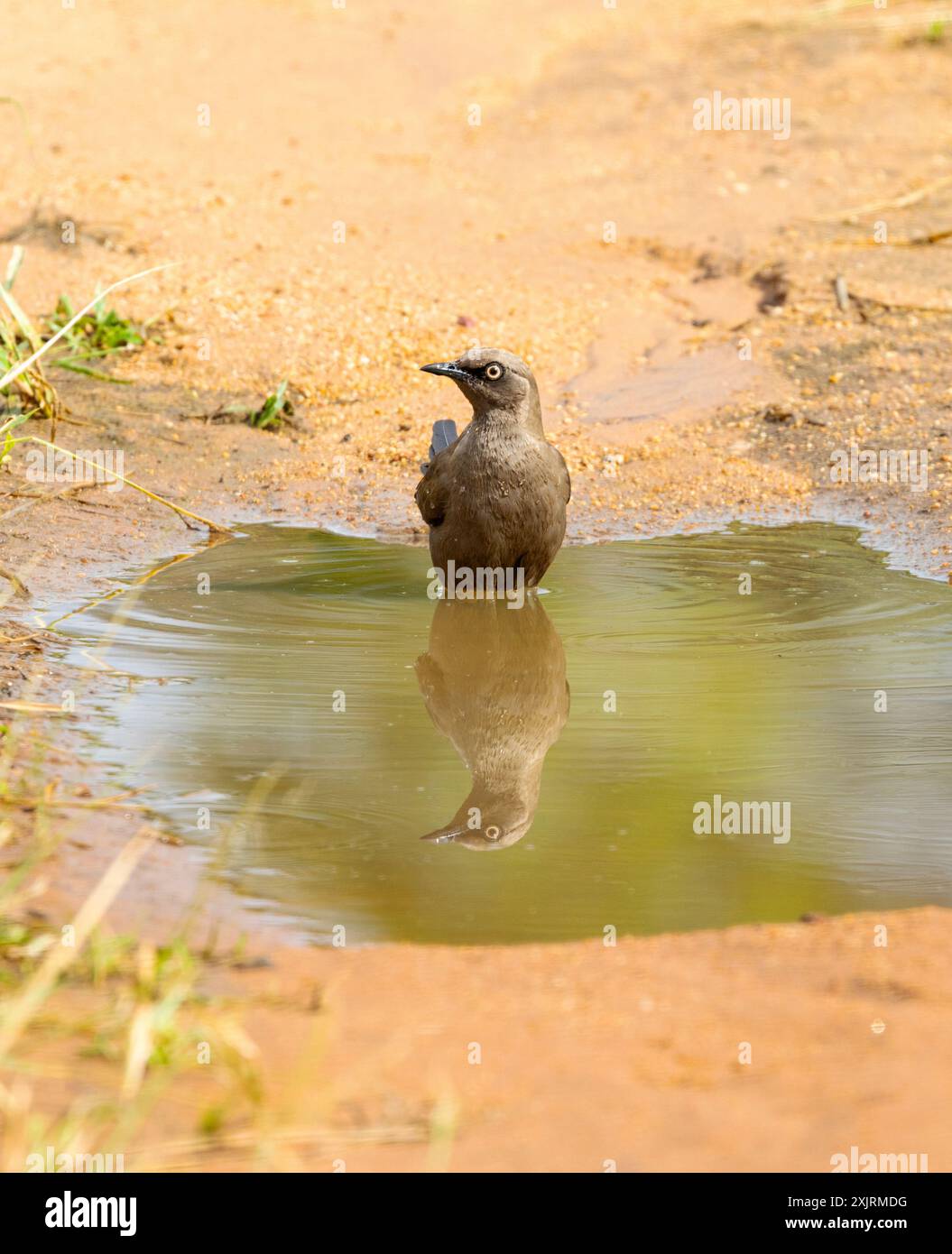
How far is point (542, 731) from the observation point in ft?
17.8

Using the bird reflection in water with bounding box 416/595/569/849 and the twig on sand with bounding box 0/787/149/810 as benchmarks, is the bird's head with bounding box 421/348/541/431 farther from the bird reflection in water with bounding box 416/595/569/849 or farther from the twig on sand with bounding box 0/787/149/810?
the twig on sand with bounding box 0/787/149/810

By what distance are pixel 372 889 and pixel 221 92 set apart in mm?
11355

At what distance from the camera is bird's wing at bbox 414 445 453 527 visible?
6.81 meters

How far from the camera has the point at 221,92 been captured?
13938mm

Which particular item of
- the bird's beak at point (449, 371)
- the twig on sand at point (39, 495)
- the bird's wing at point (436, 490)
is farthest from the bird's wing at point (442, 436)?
the twig on sand at point (39, 495)

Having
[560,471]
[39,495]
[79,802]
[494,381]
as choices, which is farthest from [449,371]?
[79,802]

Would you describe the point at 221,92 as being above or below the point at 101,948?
above

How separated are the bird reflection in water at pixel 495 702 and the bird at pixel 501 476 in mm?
288

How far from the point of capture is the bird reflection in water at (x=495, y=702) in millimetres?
4711

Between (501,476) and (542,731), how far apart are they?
5.08ft

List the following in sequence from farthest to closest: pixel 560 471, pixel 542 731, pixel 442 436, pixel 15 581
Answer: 1. pixel 442 436
2. pixel 560 471
3. pixel 15 581
4. pixel 542 731

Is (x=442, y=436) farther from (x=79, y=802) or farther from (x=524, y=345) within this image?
(x=79, y=802)

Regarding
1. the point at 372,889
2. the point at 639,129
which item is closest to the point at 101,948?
the point at 372,889
